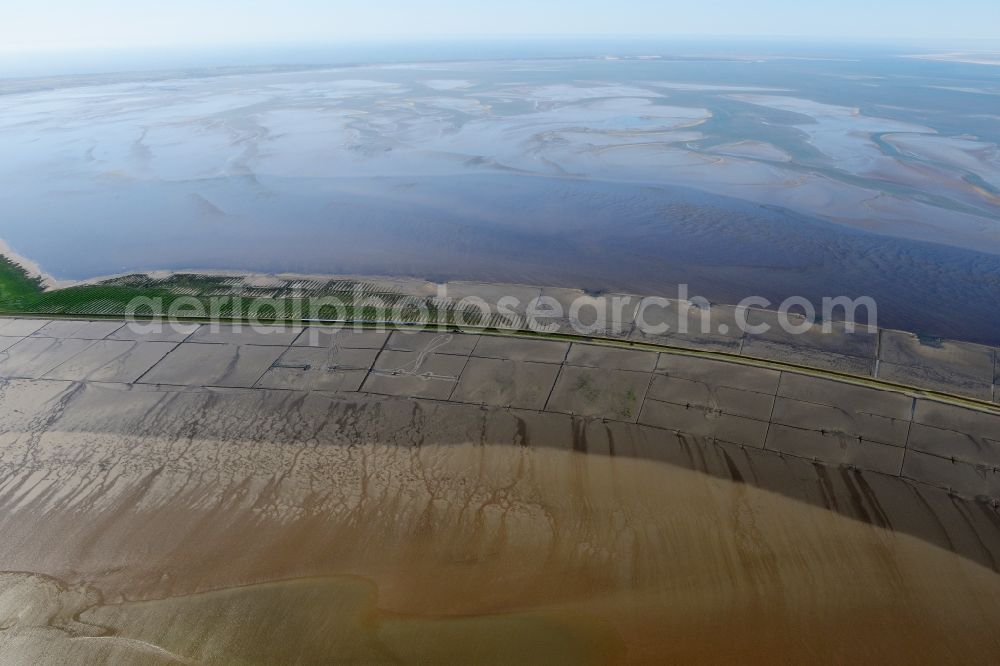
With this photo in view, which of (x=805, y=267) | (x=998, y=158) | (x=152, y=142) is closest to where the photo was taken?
(x=805, y=267)

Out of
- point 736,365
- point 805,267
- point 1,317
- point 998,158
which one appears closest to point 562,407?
point 736,365

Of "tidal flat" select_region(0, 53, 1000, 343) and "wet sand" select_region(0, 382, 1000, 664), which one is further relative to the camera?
"tidal flat" select_region(0, 53, 1000, 343)

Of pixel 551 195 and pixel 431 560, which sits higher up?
pixel 551 195

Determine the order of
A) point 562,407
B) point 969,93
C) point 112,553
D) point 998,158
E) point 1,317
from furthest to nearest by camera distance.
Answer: point 969,93
point 998,158
point 1,317
point 562,407
point 112,553

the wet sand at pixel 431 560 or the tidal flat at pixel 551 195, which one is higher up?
the tidal flat at pixel 551 195

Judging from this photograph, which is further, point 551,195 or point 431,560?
point 551,195

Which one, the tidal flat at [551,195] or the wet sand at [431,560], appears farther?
the tidal flat at [551,195]

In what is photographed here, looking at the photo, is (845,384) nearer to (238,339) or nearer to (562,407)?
(562,407)

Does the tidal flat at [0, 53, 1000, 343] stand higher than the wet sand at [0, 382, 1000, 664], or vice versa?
the tidal flat at [0, 53, 1000, 343]
